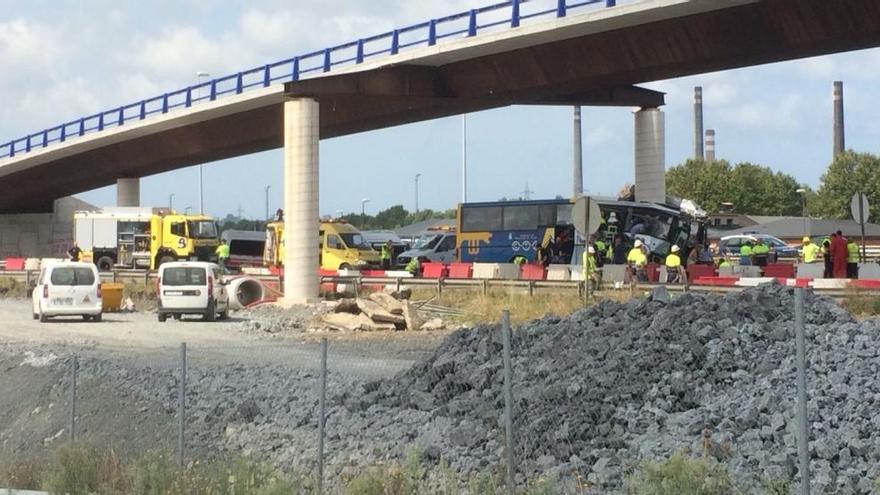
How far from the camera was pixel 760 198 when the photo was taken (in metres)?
116

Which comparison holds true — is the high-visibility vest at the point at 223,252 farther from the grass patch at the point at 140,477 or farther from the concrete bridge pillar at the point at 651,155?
the grass patch at the point at 140,477

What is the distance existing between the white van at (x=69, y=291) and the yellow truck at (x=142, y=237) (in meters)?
20.8

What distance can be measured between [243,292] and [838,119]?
74.1 meters

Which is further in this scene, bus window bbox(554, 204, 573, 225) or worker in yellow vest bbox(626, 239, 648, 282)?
bus window bbox(554, 204, 573, 225)

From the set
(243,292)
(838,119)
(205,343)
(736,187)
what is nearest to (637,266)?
(243,292)

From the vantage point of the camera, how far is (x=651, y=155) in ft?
155

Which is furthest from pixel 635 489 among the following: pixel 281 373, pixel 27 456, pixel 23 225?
pixel 23 225

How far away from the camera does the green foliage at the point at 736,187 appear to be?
110312 mm

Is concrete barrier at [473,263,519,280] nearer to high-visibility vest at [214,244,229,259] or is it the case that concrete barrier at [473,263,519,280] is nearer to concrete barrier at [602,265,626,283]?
concrete barrier at [602,265,626,283]

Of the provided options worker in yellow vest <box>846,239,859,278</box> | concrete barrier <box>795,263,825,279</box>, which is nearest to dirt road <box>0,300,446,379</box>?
worker in yellow vest <box>846,239,859,278</box>

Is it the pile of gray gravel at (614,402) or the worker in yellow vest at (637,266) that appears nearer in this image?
the pile of gray gravel at (614,402)

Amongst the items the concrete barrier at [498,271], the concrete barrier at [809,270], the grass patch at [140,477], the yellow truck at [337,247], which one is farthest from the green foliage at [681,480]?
Answer: the yellow truck at [337,247]

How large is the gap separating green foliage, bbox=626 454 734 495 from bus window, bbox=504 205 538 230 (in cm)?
3618

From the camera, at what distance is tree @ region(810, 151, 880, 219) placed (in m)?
96.2
